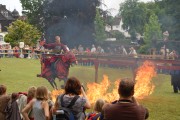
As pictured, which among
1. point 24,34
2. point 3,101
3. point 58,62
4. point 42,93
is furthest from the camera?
point 24,34

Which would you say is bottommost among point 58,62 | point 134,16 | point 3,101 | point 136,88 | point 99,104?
point 136,88

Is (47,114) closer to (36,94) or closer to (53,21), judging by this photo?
(36,94)

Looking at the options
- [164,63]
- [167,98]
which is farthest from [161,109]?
[164,63]

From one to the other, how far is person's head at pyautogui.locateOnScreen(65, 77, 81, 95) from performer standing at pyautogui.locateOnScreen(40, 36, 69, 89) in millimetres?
8834

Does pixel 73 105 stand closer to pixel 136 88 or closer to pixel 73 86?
pixel 73 86

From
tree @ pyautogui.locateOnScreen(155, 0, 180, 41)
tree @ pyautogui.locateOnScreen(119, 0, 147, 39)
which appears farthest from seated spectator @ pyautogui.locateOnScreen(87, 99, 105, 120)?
tree @ pyautogui.locateOnScreen(119, 0, 147, 39)

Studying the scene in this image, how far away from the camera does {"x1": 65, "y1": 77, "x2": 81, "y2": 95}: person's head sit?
21.8 feet

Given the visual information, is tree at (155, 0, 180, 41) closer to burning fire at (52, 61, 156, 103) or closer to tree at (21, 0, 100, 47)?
tree at (21, 0, 100, 47)

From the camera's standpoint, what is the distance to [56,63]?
1591 centimetres

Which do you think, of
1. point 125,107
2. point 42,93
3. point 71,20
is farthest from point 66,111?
point 71,20

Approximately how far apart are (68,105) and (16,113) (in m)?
2.17

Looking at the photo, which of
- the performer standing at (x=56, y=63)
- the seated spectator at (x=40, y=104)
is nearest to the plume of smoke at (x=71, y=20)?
the performer standing at (x=56, y=63)

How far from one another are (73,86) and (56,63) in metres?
9.27

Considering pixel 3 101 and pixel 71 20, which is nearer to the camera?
pixel 3 101
